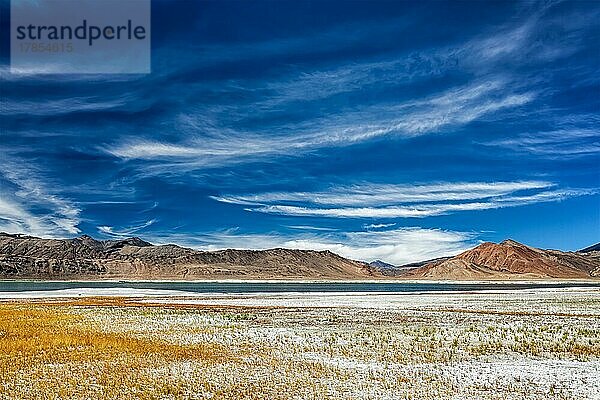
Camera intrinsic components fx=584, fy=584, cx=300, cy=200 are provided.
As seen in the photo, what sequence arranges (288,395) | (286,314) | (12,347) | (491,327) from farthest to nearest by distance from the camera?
1. (286,314)
2. (491,327)
3. (12,347)
4. (288,395)

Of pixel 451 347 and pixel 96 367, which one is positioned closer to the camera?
pixel 96 367

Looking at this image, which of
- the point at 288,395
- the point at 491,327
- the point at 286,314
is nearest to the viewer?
the point at 288,395

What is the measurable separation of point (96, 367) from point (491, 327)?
77.9ft

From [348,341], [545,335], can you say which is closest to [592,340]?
[545,335]

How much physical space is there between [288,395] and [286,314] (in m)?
29.9

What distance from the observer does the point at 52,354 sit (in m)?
24.5

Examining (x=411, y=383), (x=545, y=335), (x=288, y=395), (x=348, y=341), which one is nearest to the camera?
(x=288, y=395)

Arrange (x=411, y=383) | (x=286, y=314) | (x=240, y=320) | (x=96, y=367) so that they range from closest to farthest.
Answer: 1. (x=411, y=383)
2. (x=96, y=367)
3. (x=240, y=320)
4. (x=286, y=314)

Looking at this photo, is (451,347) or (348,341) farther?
(348,341)

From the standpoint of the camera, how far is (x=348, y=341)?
28.9m

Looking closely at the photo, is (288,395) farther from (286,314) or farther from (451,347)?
(286,314)

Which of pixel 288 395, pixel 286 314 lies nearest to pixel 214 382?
pixel 288 395

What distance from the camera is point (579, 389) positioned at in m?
18.1

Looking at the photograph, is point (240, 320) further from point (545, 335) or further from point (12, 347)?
point (545, 335)
